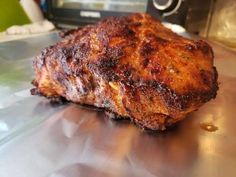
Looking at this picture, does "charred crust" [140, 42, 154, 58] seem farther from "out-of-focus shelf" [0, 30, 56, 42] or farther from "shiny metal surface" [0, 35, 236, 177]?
"out-of-focus shelf" [0, 30, 56, 42]

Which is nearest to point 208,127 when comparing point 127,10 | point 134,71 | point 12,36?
point 134,71

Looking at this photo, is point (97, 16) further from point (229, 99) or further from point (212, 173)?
point (212, 173)

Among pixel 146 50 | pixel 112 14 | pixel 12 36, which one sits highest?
pixel 146 50

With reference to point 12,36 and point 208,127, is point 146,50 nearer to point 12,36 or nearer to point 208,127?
point 208,127

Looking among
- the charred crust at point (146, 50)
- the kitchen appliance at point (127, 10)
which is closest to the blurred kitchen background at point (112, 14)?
the kitchen appliance at point (127, 10)

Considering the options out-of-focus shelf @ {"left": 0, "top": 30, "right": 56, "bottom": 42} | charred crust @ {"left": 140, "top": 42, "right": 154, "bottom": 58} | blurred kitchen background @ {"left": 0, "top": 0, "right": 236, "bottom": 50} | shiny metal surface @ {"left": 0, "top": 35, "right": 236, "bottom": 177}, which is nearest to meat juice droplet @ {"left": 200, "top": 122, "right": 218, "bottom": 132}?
shiny metal surface @ {"left": 0, "top": 35, "right": 236, "bottom": 177}

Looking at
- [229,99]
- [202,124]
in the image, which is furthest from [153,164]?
[229,99]
